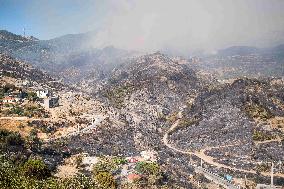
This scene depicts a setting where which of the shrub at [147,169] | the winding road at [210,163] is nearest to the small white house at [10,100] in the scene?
the winding road at [210,163]

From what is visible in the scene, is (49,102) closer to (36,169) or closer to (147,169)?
(147,169)

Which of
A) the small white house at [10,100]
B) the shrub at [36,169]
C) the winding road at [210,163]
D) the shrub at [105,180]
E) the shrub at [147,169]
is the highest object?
the small white house at [10,100]

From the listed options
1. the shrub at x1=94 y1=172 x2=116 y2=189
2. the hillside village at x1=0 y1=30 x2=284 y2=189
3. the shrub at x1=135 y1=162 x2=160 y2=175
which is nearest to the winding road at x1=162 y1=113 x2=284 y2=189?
the hillside village at x1=0 y1=30 x2=284 y2=189

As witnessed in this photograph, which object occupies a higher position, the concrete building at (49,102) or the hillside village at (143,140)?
the concrete building at (49,102)

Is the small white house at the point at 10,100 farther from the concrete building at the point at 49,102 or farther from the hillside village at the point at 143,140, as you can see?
the concrete building at the point at 49,102

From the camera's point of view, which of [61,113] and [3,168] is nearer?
[3,168]

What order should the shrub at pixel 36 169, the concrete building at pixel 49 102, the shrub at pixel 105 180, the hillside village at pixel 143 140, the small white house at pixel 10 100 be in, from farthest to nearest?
the concrete building at pixel 49 102
the small white house at pixel 10 100
the hillside village at pixel 143 140
the shrub at pixel 105 180
the shrub at pixel 36 169

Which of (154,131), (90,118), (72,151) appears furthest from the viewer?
(154,131)

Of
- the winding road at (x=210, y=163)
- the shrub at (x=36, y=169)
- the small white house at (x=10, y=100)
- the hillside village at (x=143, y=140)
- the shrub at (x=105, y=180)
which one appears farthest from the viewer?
the small white house at (x=10, y=100)

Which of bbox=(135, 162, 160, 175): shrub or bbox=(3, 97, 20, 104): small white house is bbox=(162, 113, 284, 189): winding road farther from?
bbox=(3, 97, 20, 104): small white house

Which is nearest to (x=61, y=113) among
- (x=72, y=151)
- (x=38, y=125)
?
(x=38, y=125)

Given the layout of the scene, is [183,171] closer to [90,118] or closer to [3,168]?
[90,118]
